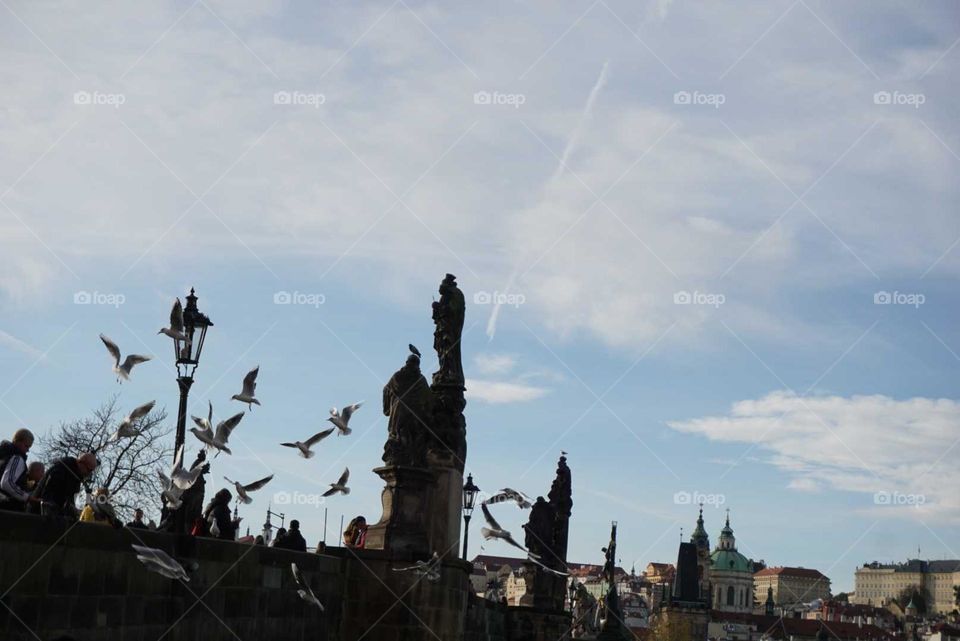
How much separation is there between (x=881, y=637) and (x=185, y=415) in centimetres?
16049

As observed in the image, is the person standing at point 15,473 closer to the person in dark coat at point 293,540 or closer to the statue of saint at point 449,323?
the person in dark coat at point 293,540

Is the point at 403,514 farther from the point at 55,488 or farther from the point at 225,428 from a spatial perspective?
the point at 55,488

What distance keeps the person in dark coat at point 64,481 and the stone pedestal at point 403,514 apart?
5.26 meters

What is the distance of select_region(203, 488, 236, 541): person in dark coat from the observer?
39.2ft

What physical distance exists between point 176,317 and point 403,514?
132 inches

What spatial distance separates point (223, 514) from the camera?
472 inches

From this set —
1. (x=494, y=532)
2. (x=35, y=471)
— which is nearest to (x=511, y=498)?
(x=494, y=532)

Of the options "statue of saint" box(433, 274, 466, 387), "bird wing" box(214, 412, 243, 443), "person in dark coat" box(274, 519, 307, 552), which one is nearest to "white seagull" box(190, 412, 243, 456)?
"bird wing" box(214, 412, 243, 443)

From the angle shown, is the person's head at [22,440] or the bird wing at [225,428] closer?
the person's head at [22,440]

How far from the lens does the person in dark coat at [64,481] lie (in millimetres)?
8617

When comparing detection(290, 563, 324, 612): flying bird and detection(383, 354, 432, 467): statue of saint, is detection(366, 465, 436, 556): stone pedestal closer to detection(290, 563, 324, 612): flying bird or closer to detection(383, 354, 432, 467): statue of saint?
detection(383, 354, 432, 467): statue of saint

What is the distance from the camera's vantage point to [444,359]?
15.1 metres

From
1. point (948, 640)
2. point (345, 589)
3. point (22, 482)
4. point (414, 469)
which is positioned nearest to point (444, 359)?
point (414, 469)

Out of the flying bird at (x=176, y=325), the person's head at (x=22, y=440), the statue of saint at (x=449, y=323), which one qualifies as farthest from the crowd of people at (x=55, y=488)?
the statue of saint at (x=449, y=323)
